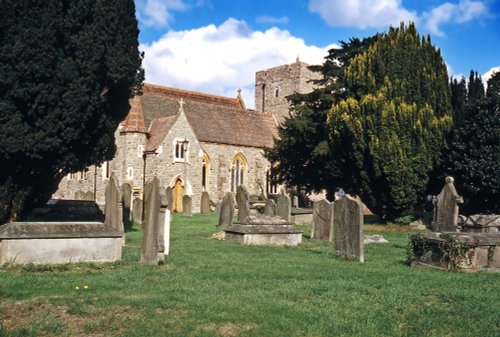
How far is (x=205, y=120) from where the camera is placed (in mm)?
39375

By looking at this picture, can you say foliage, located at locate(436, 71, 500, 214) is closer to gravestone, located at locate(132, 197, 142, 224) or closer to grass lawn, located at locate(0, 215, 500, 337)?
grass lawn, located at locate(0, 215, 500, 337)

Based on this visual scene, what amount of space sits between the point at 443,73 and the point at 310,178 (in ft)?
27.6

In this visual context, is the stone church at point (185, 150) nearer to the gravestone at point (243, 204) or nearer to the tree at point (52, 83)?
the gravestone at point (243, 204)

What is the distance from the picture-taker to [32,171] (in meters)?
13.5

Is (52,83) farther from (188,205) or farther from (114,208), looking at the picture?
(188,205)

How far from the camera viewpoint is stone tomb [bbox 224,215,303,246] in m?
13.4

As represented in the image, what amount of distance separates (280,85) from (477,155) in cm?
3618

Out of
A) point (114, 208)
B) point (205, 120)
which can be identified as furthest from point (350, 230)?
point (205, 120)

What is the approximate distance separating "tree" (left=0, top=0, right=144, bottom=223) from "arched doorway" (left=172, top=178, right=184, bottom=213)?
19762mm

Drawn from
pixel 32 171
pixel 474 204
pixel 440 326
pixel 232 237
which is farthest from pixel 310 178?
pixel 440 326

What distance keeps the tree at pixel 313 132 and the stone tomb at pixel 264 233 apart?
10.6 meters

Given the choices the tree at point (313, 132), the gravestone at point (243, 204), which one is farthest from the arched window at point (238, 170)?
the gravestone at point (243, 204)

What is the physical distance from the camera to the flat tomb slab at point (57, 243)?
8742 mm

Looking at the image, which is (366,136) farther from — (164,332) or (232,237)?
(164,332)
